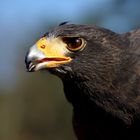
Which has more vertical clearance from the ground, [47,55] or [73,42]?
[73,42]

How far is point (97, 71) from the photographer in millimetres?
7758

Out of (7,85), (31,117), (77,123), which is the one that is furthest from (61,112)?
(77,123)

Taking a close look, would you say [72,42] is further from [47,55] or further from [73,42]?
[47,55]

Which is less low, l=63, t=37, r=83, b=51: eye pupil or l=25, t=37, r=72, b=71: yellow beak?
l=63, t=37, r=83, b=51: eye pupil

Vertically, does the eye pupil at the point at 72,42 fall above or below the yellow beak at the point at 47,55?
above

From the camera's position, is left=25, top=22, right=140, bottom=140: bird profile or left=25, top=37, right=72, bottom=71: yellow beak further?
left=25, top=22, right=140, bottom=140: bird profile

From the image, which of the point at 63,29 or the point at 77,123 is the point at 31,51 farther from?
the point at 77,123

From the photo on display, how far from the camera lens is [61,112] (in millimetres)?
21844

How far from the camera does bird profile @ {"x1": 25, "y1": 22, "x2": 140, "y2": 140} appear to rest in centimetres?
756

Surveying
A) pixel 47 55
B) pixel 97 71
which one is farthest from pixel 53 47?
pixel 97 71

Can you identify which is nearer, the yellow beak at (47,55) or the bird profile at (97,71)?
the yellow beak at (47,55)

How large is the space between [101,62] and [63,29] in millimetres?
578

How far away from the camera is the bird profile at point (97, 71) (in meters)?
7.56

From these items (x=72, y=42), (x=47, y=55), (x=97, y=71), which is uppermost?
(x=72, y=42)
